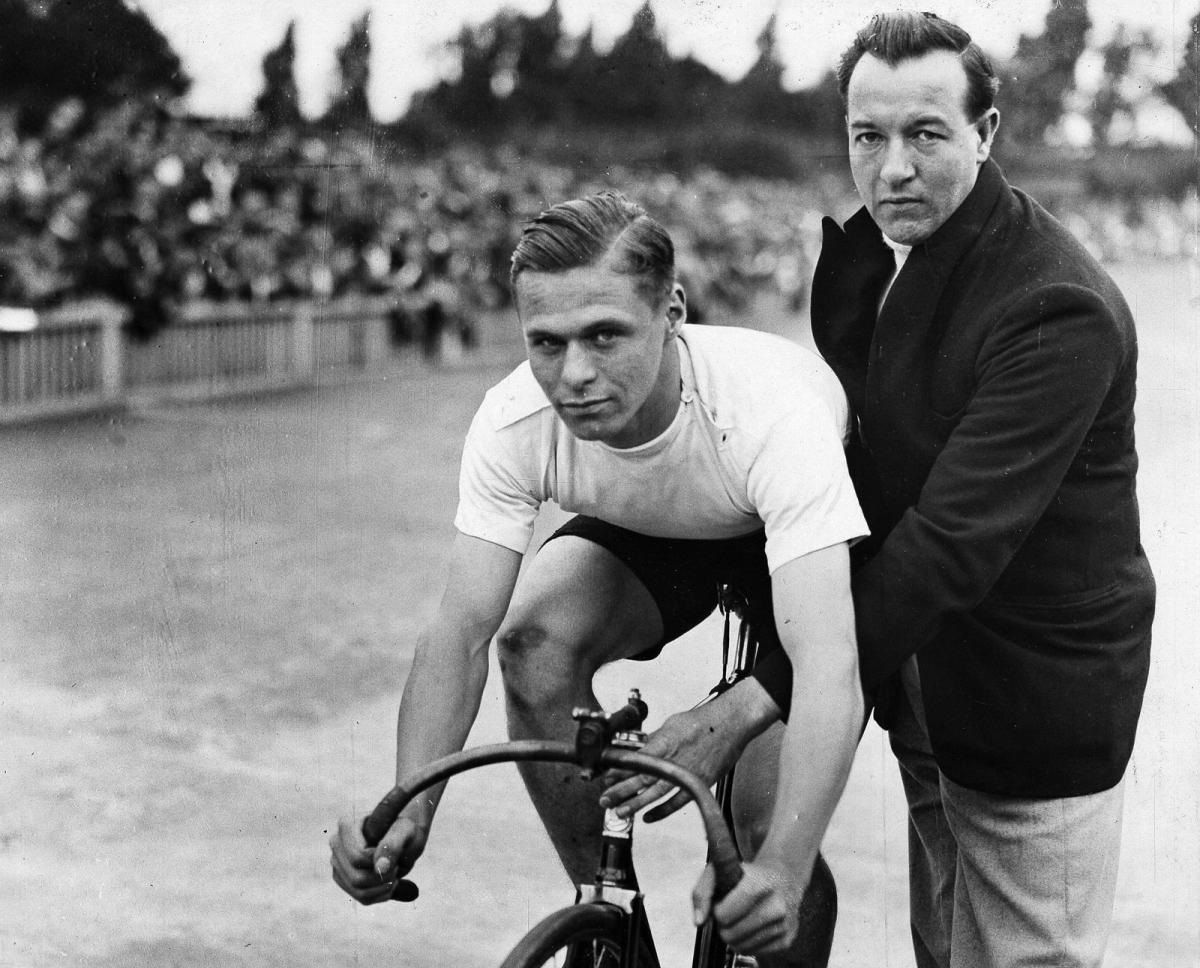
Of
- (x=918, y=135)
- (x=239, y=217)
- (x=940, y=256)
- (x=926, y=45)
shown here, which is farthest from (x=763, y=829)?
(x=239, y=217)

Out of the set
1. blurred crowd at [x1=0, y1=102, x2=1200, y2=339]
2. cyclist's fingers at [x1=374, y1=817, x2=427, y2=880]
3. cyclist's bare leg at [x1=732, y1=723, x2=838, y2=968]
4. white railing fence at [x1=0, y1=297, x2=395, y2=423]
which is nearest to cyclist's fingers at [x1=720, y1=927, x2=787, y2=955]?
cyclist's fingers at [x1=374, y1=817, x2=427, y2=880]

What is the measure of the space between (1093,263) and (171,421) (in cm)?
843

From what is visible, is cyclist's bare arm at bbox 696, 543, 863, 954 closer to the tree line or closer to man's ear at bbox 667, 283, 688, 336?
man's ear at bbox 667, 283, 688, 336

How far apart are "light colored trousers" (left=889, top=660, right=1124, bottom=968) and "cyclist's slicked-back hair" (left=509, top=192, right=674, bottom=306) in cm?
114

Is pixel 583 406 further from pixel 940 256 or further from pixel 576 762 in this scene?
pixel 940 256

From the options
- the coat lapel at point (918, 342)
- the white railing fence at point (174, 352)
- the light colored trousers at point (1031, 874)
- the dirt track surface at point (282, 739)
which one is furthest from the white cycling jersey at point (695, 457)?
the white railing fence at point (174, 352)

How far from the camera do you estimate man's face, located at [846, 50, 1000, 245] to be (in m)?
3.13

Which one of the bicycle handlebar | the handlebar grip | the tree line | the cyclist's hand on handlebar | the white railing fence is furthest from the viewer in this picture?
the white railing fence

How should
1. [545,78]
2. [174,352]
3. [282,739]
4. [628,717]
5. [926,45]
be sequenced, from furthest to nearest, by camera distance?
[174,352], [545,78], [282,739], [926,45], [628,717]

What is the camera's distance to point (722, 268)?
15492mm

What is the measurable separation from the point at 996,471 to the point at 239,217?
30.2 feet

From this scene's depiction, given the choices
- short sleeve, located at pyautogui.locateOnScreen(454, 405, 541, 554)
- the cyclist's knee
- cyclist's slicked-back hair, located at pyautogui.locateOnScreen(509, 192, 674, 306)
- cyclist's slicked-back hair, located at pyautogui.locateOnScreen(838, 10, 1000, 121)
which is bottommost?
the cyclist's knee

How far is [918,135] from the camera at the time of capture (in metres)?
3.15

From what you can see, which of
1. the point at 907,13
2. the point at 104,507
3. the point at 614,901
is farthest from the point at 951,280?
the point at 104,507
